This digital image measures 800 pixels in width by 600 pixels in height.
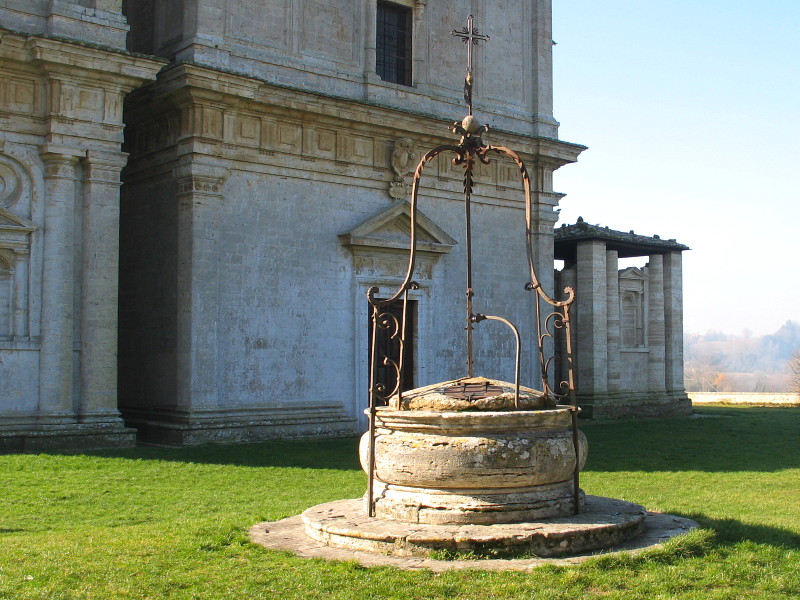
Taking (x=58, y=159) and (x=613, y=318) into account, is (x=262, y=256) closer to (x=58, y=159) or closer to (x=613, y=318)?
(x=58, y=159)

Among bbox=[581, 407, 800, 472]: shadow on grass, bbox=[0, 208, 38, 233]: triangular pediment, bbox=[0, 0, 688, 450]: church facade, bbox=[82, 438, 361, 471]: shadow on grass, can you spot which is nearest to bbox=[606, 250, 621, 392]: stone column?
bbox=[581, 407, 800, 472]: shadow on grass

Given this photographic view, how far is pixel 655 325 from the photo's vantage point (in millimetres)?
26219

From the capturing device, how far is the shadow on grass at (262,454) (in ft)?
46.9

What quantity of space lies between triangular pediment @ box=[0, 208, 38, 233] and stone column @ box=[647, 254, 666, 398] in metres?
16.6

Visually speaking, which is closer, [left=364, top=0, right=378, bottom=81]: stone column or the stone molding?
the stone molding

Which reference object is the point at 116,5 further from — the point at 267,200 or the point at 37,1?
the point at 267,200

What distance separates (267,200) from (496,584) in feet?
42.2

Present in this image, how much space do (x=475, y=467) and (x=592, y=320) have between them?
1768 cm

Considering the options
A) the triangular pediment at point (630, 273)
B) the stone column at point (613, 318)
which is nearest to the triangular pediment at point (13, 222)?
the stone column at point (613, 318)

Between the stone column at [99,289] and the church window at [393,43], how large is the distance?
6874 mm

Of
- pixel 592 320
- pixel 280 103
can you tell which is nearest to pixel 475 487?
pixel 280 103

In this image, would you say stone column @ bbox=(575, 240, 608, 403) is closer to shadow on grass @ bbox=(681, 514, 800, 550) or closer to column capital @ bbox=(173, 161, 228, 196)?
column capital @ bbox=(173, 161, 228, 196)

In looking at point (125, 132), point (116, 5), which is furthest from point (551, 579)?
Answer: point (125, 132)

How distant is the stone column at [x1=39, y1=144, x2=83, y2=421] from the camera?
1534 centimetres
